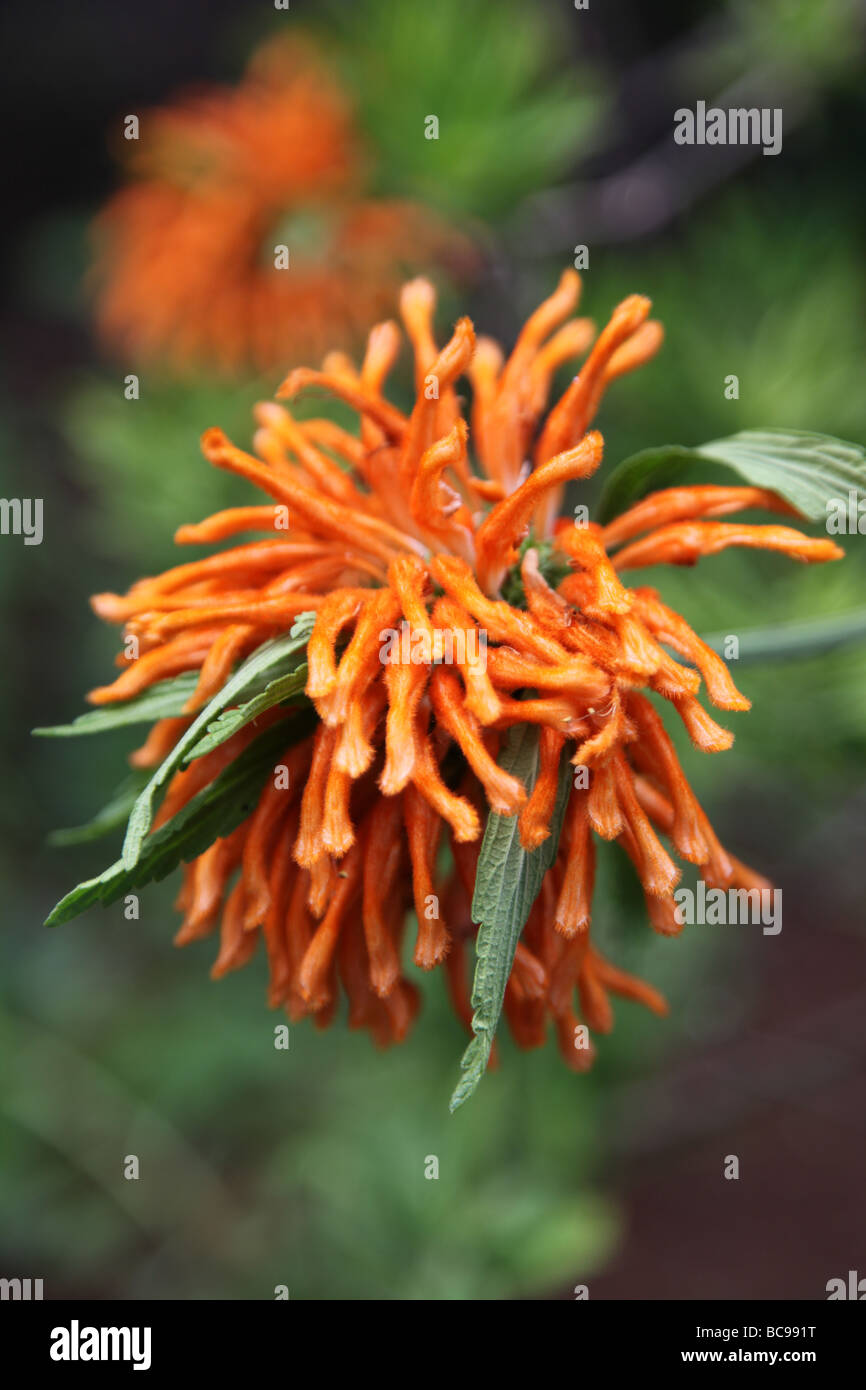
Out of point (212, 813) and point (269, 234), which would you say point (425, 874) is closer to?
point (212, 813)

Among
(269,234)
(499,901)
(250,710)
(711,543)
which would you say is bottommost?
(499,901)

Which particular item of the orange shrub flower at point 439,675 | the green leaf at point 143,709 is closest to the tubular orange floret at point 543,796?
the orange shrub flower at point 439,675

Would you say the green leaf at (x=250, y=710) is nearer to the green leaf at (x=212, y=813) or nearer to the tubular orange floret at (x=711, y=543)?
the green leaf at (x=212, y=813)

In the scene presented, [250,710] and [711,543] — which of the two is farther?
[711,543]

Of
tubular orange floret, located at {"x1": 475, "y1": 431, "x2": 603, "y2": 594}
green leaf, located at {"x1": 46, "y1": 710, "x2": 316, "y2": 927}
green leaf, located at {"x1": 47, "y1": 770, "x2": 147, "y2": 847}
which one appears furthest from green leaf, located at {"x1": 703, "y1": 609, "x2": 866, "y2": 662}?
green leaf, located at {"x1": 47, "y1": 770, "x2": 147, "y2": 847}

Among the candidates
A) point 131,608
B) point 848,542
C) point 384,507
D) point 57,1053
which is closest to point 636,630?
point 384,507

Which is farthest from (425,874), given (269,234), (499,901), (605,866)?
(269,234)

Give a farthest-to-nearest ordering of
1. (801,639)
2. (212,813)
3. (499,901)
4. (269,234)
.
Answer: (269,234), (801,639), (212,813), (499,901)
